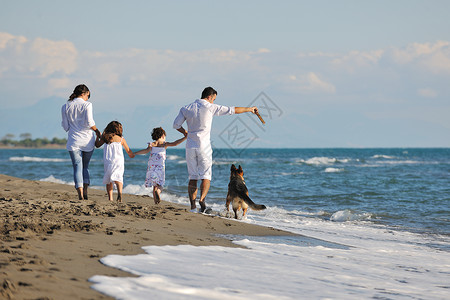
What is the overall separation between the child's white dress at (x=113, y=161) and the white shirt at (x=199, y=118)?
1090mm

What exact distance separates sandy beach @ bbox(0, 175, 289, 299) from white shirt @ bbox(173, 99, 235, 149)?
117 centimetres

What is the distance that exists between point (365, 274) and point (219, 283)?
1.68 meters

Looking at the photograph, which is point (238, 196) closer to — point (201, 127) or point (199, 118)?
point (201, 127)

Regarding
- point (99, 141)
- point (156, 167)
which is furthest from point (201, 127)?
point (99, 141)

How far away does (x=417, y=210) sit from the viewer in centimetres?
1120

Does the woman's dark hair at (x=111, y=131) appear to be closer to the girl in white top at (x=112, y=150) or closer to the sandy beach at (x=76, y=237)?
the girl in white top at (x=112, y=150)

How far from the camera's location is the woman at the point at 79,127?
7.22 meters

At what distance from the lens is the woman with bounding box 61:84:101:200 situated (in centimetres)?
722

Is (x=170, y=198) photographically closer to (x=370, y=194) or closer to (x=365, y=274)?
(x=370, y=194)

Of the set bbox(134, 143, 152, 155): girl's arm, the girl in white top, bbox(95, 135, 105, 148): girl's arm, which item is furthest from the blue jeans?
bbox(134, 143, 152, 155): girl's arm

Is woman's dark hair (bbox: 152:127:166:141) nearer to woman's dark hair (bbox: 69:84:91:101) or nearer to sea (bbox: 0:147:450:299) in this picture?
woman's dark hair (bbox: 69:84:91:101)

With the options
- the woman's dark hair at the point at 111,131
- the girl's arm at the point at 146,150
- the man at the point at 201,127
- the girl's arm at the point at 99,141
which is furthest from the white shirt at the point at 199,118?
the girl's arm at the point at 99,141

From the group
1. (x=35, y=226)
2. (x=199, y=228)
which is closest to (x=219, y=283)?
(x=35, y=226)

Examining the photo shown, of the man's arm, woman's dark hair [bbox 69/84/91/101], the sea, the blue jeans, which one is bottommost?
the sea
